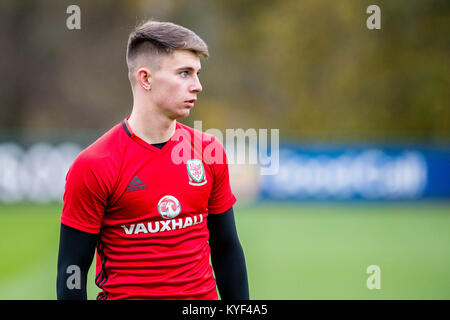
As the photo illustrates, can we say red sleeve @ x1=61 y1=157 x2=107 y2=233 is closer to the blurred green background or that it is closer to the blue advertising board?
the blue advertising board

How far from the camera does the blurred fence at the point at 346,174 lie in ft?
53.2

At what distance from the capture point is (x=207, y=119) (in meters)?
28.2

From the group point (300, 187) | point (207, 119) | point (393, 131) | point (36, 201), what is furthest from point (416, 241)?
point (207, 119)

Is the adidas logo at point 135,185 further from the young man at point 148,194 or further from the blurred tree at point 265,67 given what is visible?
the blurred tree at point 265,67

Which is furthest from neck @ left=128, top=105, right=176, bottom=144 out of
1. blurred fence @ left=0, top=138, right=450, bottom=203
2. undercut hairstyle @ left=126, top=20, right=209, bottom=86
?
blurred fence @ left=0, top=138, right=450, bottom=203

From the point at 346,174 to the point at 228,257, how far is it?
42.4 feet

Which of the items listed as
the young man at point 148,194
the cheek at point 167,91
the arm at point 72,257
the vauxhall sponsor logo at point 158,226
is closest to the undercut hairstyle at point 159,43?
the young man at point 148,194

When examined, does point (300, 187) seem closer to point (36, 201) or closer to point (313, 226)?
point (313, 226)

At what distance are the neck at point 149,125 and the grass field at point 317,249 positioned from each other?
15.5ft

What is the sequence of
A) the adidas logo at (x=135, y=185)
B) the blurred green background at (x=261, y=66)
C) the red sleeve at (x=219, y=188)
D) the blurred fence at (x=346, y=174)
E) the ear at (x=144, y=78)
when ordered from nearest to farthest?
the adidas logo at (x=135, y=185)
the ear at (x=144, y=78)
the red sleeve at (x=219, y=188)
the blurred fence at (x=346, y=174)
the blurred green background at (x=261, y=66)

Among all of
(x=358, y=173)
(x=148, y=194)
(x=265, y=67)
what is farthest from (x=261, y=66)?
(x=148, y=194)

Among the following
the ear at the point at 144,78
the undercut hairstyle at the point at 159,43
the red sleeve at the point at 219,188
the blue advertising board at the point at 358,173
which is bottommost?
the blue advertising board at the point at 358,173

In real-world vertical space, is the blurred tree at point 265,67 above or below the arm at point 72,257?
above

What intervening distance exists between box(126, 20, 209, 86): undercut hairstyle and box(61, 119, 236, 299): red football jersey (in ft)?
1.40
